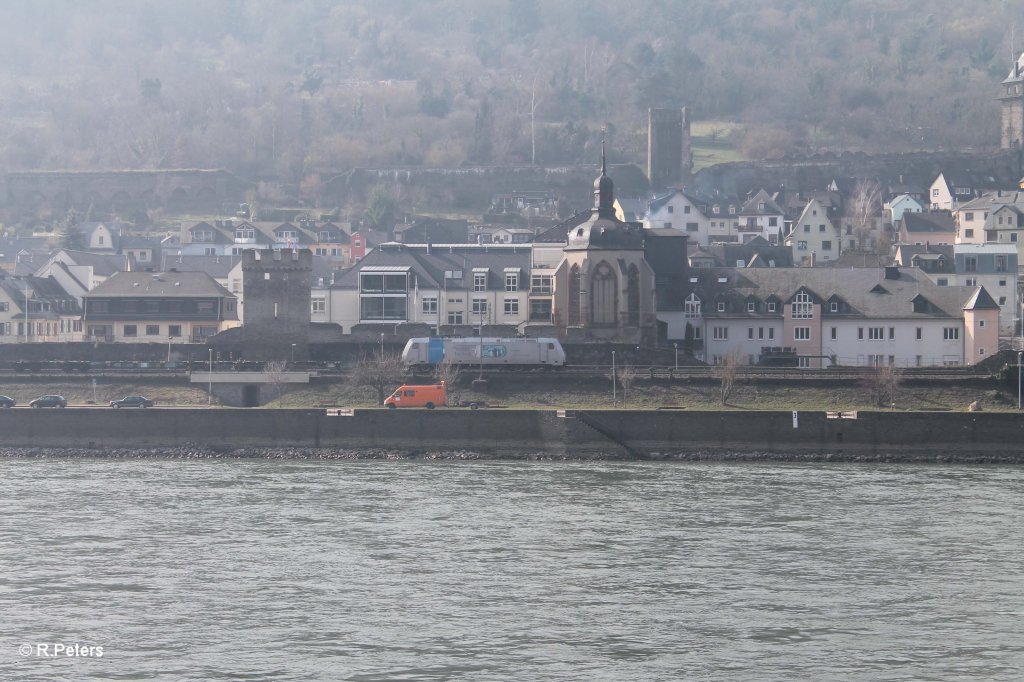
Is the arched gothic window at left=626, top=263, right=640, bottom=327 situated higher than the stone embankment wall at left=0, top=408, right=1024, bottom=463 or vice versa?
the arched gothic window at left=626, top=263, right=640, bottom=327

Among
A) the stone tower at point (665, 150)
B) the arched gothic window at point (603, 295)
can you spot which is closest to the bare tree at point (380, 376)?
the arched gothic window at point (603, 295)

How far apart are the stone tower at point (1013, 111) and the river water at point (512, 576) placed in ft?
361

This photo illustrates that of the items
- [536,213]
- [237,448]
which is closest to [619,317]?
[237,448]

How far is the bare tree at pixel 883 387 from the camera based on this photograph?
6744 cm

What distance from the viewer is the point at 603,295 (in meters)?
81.6

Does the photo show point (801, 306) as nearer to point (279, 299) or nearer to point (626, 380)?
point (626, 380)

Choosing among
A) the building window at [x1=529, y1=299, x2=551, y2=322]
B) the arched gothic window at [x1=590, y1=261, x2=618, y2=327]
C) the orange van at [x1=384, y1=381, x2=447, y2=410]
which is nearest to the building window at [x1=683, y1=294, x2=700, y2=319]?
the arched gothic window at [x1=590, y1=261, x2=618, y2=327]

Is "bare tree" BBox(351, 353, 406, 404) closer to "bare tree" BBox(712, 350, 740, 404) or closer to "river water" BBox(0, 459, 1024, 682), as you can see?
"bare tree" BBox(712, 350, 740, 404)

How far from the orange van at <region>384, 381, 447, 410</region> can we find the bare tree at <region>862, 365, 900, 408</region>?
52.5 ft

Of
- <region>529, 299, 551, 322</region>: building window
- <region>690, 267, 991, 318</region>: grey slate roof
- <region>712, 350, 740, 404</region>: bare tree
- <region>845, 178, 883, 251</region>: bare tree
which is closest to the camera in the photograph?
<region>712, 350, 740, 404</region>: bare tree

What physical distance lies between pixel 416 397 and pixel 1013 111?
354 feet

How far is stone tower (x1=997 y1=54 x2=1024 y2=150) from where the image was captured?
159m

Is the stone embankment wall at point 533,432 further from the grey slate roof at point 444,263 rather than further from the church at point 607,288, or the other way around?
the grey slate roof at point 444,263

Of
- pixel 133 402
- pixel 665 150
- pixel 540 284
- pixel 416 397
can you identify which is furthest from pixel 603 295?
pixel 665 150
